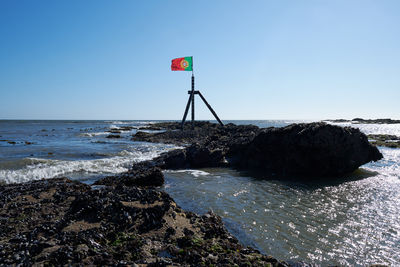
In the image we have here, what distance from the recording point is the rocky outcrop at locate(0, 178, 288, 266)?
448 centimetres

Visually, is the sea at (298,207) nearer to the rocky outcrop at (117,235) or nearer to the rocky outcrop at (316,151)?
the rocky outcrop at (316,151)

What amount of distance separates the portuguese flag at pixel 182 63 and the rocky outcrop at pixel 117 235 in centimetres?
3082

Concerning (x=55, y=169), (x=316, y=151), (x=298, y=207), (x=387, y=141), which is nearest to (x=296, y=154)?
(x=316, y=151)

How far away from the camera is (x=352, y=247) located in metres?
5.85

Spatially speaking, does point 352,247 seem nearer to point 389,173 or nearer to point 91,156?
point 389,173

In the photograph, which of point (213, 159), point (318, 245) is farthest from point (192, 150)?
point (318, 245)

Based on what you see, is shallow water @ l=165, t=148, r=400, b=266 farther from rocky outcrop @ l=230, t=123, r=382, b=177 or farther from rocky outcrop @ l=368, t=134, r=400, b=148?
rocky outcrop @ l=368, t=134, r=400, b=148

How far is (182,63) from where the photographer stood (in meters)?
36.9

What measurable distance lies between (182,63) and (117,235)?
34.1 m

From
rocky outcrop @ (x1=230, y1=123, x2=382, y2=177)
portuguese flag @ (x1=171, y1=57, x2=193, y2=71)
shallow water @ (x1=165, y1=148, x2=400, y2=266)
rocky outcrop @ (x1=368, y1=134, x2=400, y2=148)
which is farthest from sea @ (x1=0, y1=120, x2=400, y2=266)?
portuguese flag @ (x1=171, y1=57, x2=193, y2=71)

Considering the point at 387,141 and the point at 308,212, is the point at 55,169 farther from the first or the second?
the point at 387,141

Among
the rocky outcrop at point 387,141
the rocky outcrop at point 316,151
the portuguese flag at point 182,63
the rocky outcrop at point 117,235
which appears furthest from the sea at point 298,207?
the portuguese flag at point 182,63

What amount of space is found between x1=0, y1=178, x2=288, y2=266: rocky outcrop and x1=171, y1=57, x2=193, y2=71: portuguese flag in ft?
101

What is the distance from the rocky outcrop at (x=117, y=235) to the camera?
4484 mm
